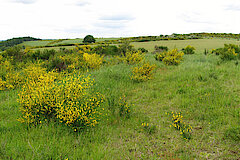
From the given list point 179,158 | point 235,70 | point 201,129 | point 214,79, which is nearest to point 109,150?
point 179,158

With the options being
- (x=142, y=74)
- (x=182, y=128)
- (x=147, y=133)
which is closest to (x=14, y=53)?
(x=142, y=74)

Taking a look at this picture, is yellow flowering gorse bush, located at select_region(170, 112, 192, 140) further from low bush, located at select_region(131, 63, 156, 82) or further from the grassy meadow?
low bush, located at select_region(131, 63, 156, 82)

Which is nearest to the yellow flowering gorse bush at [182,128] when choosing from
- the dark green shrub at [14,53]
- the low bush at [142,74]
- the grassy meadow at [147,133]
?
the grassy meadow at [147,133]

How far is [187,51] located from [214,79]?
1503cm

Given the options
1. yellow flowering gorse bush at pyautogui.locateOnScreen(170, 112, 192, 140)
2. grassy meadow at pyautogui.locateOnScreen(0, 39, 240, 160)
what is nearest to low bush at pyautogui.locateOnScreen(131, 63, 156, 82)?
grassy meadow at pyautogui.locateOnScreen(0, 39, 240, 160)

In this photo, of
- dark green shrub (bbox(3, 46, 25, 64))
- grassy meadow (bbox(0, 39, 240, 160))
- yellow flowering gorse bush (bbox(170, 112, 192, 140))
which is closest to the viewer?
grassy meadow (bbox(0, 39, 240, 160))

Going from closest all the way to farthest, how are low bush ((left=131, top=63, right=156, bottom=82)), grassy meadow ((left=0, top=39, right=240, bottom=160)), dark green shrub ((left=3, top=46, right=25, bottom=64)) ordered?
1. grassy meadow ((left=0, top=39, right=240, bottom=160))
2. low bush ((left=131, top=63, right=156, bottom=82))
3. dark green shrub ((left=3, top=46, right=25, bottom=64))

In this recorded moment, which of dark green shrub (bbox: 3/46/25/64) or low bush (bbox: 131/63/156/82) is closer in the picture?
low bush (bbox: 131/63/156/82)

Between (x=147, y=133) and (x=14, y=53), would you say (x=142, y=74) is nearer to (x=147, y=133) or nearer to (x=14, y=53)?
(x=147, y=133)

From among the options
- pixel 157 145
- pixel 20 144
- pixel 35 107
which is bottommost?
pixel 157 145

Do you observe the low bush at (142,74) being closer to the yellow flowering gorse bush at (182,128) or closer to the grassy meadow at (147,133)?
the grassy meadow at (147,133)

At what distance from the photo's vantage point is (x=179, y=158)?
3.30 metres

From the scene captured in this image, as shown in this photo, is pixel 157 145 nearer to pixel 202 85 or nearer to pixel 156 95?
pixel 156 95

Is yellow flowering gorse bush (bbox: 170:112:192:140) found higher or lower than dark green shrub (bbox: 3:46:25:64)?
lower
